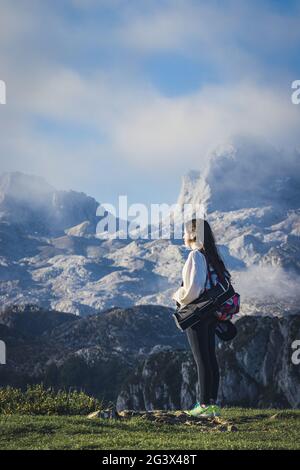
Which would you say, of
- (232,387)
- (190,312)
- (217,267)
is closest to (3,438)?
(190,312)

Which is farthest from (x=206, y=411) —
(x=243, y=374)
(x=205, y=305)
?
(x=243, y=374)

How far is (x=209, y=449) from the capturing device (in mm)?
10859

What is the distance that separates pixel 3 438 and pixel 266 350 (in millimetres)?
122111

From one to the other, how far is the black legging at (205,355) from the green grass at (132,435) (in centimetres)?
Result: 102

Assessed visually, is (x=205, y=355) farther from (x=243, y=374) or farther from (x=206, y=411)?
(x=243, y=374)

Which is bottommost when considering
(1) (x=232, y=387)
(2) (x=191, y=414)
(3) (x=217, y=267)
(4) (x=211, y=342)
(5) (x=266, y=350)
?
(1) (x=232, y=387)

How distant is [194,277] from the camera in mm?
14680

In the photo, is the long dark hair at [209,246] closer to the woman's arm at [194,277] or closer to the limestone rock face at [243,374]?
the woman's arm at [194,277]

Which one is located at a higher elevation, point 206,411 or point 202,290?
point 202,290

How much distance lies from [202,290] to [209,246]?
4.19 feet

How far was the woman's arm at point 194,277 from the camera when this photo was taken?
14.7 meters

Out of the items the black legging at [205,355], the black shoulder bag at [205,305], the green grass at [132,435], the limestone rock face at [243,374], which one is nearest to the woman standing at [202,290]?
the black legging at [205,355]
